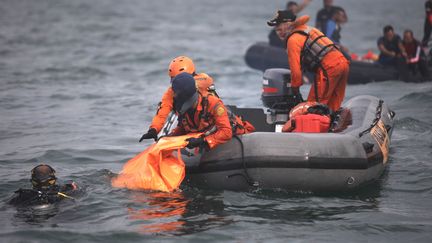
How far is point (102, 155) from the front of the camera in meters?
9.98

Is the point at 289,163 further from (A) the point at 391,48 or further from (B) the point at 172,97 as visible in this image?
(A) the point at 391,48

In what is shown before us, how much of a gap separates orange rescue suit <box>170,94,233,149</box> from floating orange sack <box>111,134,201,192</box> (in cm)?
16

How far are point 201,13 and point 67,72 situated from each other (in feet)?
81.2

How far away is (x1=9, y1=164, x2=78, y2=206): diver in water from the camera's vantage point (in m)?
6.92

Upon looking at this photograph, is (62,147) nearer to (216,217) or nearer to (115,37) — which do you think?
(216,217)

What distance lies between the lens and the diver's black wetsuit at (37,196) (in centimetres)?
699

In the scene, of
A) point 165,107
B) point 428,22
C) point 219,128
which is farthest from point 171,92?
point 428,22

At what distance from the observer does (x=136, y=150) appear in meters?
10.2

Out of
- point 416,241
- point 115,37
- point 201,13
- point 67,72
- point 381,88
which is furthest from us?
point 201,13

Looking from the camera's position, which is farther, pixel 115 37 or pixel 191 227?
pixel 115 37

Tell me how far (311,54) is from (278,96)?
29.2 inches

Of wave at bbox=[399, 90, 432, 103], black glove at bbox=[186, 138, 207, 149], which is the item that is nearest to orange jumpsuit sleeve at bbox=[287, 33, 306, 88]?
black glove at bbox=[186, 138, 207, 149]

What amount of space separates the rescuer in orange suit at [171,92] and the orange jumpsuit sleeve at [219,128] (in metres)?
0.24

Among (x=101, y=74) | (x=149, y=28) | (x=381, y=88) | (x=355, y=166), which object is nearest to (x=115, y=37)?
(x=149, y=28)
